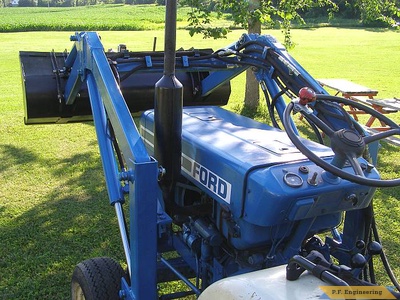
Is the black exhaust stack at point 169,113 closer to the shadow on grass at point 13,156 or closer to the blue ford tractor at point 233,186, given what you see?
the blue ford tractor at point 233,186

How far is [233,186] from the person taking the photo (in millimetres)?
2186

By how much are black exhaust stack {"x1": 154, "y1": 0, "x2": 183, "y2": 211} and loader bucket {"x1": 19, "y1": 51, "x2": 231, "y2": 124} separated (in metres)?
1.55

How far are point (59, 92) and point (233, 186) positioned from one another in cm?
193

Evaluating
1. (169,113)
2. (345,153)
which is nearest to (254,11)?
(169,113)

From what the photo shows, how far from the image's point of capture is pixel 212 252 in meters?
2.52

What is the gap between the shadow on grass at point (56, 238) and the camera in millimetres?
3379

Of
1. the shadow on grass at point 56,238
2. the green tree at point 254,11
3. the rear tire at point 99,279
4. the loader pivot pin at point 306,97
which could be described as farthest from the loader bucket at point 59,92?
the green tree at point 254,11

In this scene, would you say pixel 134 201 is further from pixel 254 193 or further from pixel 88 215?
pixel 88 215

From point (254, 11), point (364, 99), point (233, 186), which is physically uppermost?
point (254, 11)

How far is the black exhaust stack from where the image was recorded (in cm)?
221

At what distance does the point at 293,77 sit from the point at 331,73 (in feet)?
38.2

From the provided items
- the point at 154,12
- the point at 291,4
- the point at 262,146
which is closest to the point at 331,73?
the point at 291,4

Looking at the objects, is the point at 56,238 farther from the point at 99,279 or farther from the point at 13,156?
the point at 13,156

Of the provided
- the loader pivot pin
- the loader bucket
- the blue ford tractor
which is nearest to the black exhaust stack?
the blue ford tractor
